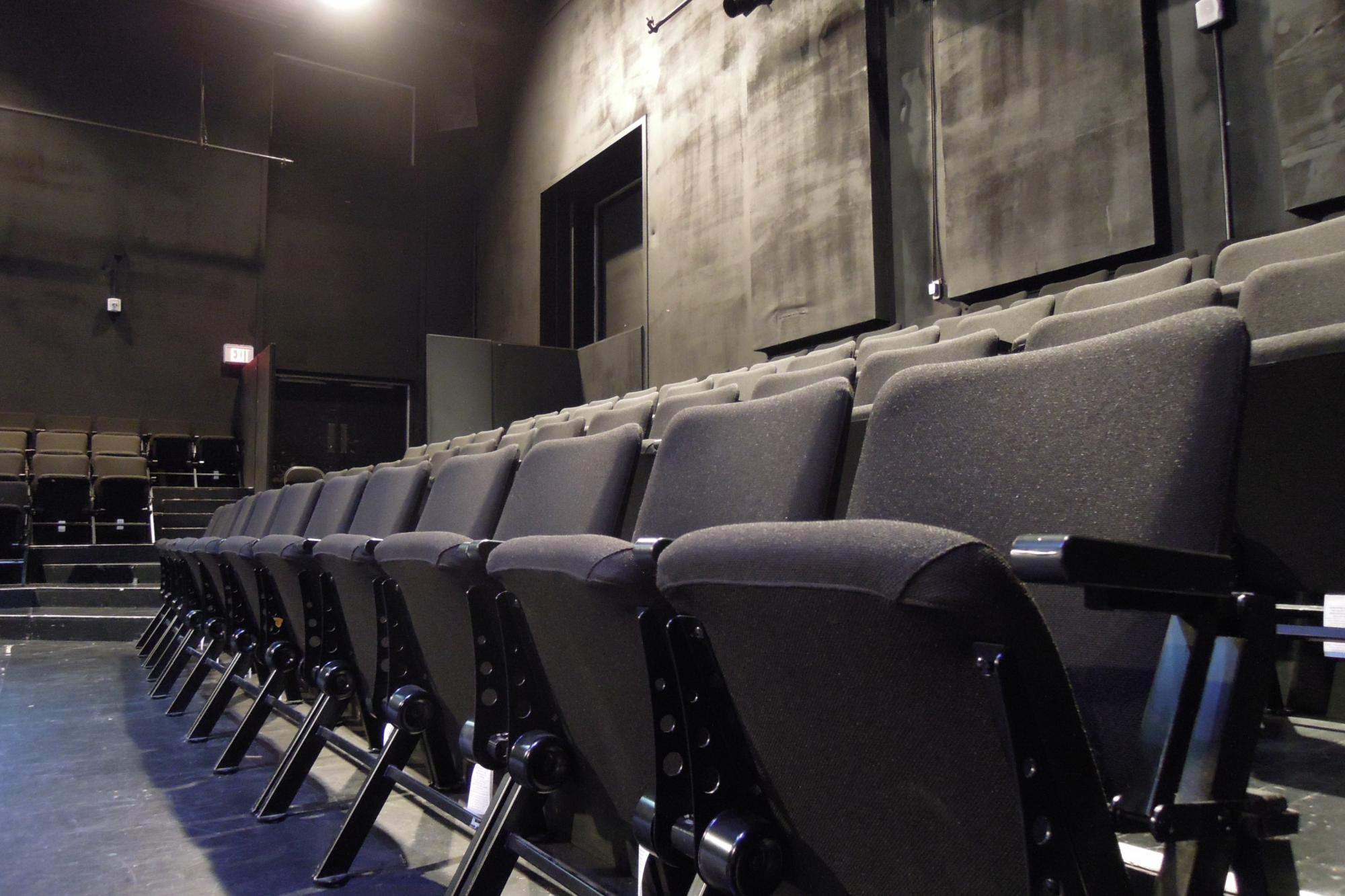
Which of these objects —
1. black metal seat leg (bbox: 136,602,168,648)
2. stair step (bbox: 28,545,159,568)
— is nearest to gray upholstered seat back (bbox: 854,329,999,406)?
black metal seat leg (bbox: 136,602,168,648)

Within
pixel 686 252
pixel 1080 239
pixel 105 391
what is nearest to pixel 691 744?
pixel 1080 239

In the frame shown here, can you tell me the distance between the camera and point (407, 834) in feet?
5.09

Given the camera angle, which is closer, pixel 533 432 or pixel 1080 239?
pixel 533 432

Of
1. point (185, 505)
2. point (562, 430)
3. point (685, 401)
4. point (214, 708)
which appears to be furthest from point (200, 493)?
point (685, 401)

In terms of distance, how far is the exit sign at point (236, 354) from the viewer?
7422 mm

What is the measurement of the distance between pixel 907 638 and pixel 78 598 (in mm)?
5411

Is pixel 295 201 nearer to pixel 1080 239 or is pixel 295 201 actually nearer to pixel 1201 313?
pixel 1080 239

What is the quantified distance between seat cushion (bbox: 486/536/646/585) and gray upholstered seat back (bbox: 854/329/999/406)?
766 mm

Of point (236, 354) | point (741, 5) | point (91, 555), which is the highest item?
point (741, 5)

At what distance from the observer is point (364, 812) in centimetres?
140

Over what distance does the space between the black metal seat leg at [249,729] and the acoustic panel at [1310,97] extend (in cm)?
300

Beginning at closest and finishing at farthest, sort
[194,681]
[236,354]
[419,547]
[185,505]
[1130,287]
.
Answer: [419,547]
[1130,287]
[194,681]
[185,505]
[236,354]

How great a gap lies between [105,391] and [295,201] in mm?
2118

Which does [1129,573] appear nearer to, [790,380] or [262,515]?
[790,380]
